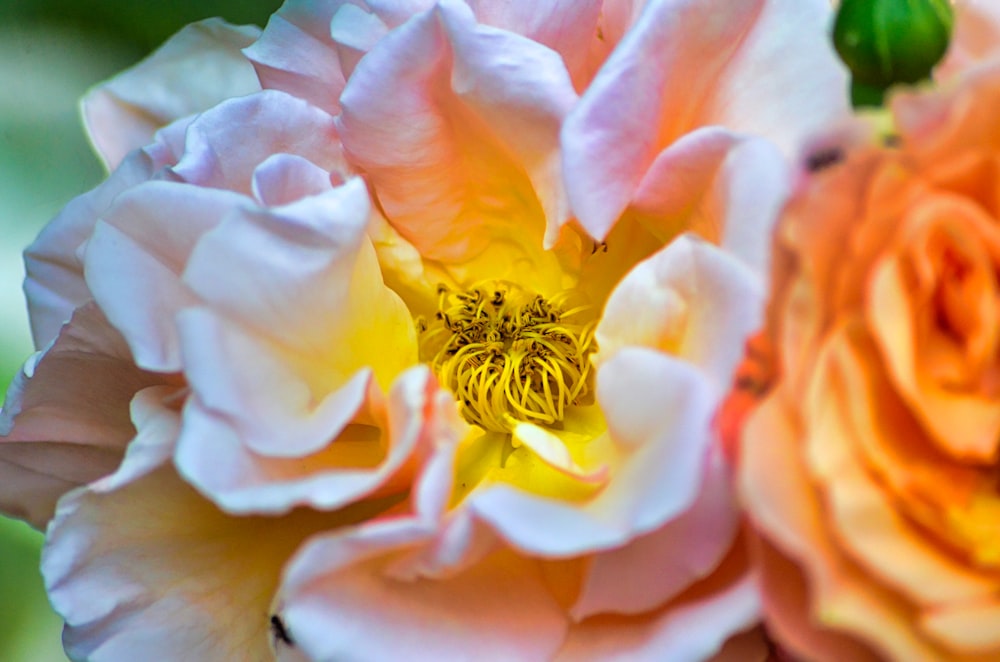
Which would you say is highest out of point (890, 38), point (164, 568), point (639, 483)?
point (890, 38)

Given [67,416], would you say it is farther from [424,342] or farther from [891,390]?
[891,390]

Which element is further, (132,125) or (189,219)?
(132,125)

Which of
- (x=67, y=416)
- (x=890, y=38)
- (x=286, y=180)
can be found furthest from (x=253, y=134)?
(x=890, y=38)

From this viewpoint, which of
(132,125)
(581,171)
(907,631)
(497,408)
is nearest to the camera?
(907,631)

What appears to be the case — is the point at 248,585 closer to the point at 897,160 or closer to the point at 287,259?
the point at 287,259

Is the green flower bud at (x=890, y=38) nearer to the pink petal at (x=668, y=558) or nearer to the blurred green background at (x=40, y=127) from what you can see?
the pink petal at (x=668, y=558)

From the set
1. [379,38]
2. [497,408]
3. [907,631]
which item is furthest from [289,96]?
[907,631]

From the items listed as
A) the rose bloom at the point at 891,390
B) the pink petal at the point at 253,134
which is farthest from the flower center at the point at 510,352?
the rose bloom at the point at 891,390
